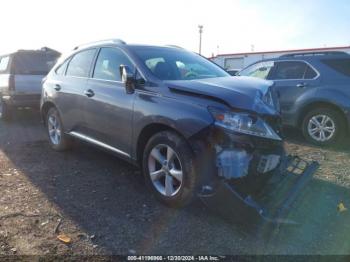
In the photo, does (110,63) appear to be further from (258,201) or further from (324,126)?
(324,126)

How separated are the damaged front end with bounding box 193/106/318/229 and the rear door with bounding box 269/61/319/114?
358 centimetres

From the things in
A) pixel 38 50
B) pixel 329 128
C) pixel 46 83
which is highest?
pixel 38 50

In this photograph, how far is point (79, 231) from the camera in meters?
3.28

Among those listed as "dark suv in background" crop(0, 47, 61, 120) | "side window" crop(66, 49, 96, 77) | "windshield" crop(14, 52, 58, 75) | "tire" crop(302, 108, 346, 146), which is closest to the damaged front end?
"side window" crop(66, 49, 96, 77)

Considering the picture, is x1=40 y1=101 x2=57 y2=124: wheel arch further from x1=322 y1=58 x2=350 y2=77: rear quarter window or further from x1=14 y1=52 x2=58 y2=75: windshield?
x1=322 y1=58 x2=350 y2=77: rear quarter window

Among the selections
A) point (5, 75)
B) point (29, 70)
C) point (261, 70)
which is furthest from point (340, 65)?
point (5, 75)

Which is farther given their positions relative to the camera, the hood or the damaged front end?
the hood

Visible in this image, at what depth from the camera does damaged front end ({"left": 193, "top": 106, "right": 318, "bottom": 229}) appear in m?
3.09

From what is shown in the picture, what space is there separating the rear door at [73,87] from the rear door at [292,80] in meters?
3.64

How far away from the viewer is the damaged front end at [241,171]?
10.1 feet

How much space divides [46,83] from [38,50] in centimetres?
388

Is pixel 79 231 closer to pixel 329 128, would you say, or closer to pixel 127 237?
pixel 127 237

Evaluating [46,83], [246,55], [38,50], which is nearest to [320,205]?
[46,83]

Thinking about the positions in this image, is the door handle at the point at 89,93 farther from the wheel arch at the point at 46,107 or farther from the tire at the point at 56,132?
the wheel arch at the point at 46,107
